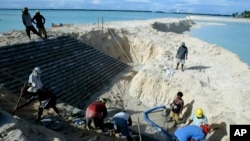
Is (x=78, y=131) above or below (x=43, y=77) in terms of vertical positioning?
below

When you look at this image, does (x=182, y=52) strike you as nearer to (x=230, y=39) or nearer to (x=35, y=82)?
(x=35, y=82)

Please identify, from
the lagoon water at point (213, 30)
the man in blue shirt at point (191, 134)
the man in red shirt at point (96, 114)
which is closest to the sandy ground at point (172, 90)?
the man in red shirt at point (96, 114)

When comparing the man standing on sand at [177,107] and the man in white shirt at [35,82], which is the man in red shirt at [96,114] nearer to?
the man in white shirt at [35,82]

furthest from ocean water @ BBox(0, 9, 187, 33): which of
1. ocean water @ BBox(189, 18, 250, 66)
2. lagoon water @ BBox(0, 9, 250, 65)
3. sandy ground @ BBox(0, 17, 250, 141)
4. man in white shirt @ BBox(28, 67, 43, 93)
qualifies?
man in white shirt @ BBox(28, 67, 43, 93)

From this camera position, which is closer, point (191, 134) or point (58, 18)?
point (191, 134)

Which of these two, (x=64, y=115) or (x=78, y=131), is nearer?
(x=78, y=131)

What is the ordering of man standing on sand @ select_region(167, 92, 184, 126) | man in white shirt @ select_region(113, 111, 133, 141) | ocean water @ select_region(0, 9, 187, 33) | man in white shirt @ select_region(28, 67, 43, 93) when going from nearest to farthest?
1. man in white shirt @ select_region(28, 67, 43, 93)
2. man in white shirt @ select_region(113, 111, 133, 141)
3. man standing on sand @ select_region(167, 92, 184, 126)
4. ocean water @ select_region(0, 9, 187, 33)

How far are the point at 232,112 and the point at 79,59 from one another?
30.5 feet

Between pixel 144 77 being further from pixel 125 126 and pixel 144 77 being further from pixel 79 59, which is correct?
pixel 125 126

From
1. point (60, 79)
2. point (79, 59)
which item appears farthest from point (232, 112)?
point (79, 59)

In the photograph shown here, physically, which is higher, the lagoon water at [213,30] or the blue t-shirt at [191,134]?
the lagoon water at [213,30]

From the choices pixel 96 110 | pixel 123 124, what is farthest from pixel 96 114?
pixel 123 124

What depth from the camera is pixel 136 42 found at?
83.6ft

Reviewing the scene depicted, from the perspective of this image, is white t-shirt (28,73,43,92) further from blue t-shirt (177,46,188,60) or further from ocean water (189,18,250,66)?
ocean water (189,18,250,66)
